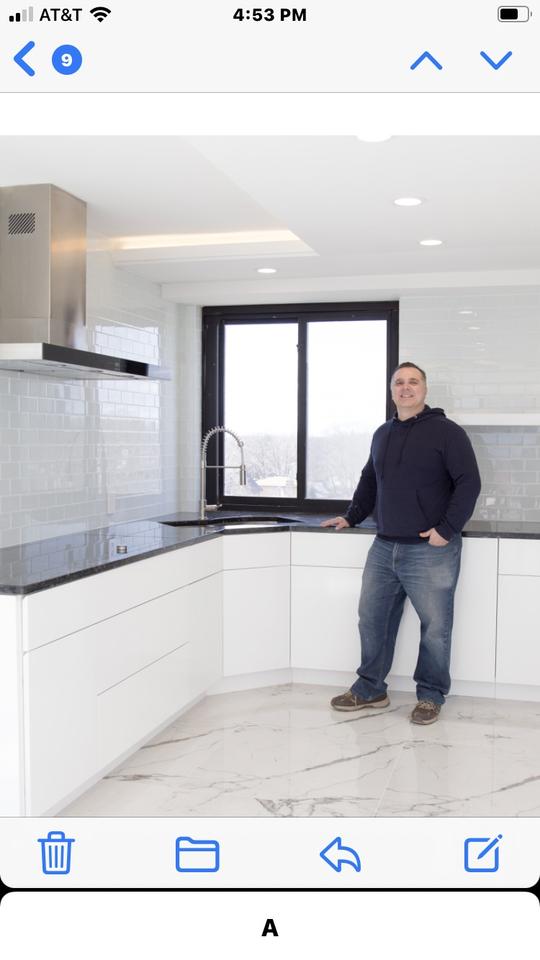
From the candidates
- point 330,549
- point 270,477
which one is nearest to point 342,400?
point 270,477

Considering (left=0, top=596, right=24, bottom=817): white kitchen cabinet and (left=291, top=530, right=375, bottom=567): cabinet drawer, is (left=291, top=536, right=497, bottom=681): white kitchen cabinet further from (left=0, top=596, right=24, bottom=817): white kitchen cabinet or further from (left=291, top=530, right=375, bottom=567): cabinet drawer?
(left=0, top=596, right=24, bottom=817): white kitchen cabinet

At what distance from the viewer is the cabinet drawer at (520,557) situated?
3729 millimetres

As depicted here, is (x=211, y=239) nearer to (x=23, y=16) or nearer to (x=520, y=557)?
(x=520, y=557)

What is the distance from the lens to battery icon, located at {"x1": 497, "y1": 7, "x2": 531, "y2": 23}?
0.92 m

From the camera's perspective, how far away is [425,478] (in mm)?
3545

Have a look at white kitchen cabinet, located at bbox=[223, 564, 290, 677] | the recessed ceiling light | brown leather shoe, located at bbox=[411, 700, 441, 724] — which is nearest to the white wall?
white kitchen cabinet, located at bbox=[223, 564, 290, 677]

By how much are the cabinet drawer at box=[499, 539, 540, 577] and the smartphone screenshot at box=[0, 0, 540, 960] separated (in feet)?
0.07

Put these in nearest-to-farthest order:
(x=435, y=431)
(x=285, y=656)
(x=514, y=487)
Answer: (x=435, y=431) → (x=285, y=656) → (x=514, y=487)
